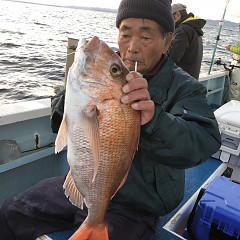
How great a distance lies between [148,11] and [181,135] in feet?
3.06

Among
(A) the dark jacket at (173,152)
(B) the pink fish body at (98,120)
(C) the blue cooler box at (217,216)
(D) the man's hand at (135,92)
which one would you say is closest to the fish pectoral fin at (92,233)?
(B) the pink fish body at (98,120)

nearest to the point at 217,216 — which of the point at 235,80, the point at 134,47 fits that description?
the point at 134,47

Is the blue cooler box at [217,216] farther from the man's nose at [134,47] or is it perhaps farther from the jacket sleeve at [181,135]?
the man's nose at [134,47]

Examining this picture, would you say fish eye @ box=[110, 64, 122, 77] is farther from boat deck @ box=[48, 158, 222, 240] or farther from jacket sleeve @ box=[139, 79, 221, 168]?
boat deck @ box=[48, 158, 222, 240]

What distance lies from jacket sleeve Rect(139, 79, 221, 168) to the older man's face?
398mm

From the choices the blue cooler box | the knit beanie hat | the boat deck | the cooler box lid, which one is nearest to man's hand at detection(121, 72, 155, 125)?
the knit beanie hat

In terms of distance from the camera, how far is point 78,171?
161 cm

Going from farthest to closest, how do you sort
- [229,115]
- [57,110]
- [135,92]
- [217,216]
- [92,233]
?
[229,115] < [217,216] < [57,110] < [92,233] < [135,92]

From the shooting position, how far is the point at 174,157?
1.75 m

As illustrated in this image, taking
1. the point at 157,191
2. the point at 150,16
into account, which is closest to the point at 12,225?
the point at 157,191

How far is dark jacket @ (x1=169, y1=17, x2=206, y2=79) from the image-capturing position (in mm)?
4867

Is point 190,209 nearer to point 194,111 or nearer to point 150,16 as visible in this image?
point 194,111

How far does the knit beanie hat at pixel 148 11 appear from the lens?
6.91ft

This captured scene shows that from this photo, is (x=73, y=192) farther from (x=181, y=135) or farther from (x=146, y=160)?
(x=181, y=135)
